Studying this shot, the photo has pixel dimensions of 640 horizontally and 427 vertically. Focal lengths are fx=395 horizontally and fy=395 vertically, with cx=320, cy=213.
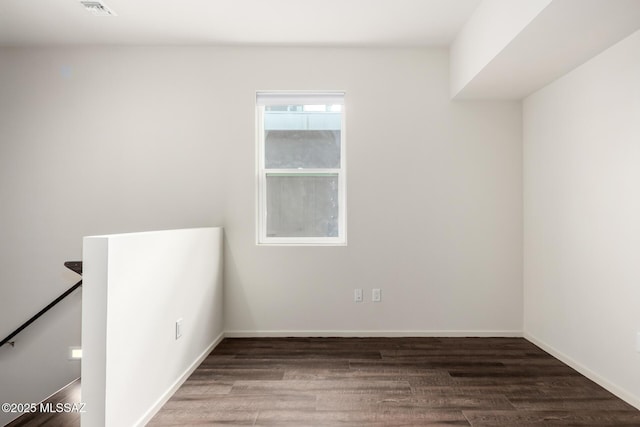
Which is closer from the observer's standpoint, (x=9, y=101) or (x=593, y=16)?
(x=593, y=16)

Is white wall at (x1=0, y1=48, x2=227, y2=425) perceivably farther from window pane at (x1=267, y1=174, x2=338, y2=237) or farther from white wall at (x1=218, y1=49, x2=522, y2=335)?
window pane at (x1=267, y1=174, x2=338, y2=237)

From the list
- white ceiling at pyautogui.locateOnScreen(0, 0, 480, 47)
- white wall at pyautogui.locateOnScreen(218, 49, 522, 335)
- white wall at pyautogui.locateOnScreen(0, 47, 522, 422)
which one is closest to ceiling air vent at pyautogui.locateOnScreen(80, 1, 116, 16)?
white ceiling at pyautogui.locateOnScreen(0, 0, 480, 47)

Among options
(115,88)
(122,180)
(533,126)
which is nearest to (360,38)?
(533,126)

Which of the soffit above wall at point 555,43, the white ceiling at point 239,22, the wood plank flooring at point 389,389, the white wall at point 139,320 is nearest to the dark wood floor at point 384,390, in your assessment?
the wood plank flooring at point 389,389

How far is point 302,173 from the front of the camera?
12.5 feet

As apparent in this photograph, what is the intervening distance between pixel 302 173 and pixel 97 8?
2.08 m

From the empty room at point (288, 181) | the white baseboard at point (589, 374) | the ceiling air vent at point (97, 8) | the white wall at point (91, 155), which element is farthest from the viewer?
the white wall at point (91, 155)

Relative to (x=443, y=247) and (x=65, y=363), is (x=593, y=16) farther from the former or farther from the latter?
(x=65, y=363)

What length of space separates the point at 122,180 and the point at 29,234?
3.21 feet

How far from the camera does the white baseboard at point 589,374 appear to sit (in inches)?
93.0

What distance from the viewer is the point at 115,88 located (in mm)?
3670

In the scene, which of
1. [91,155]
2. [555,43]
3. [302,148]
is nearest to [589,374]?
[555,43]

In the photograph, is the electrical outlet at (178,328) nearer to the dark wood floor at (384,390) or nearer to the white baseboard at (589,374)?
the dark wood floor at (384,390)

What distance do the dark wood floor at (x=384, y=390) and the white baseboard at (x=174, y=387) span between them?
0.03 metres
